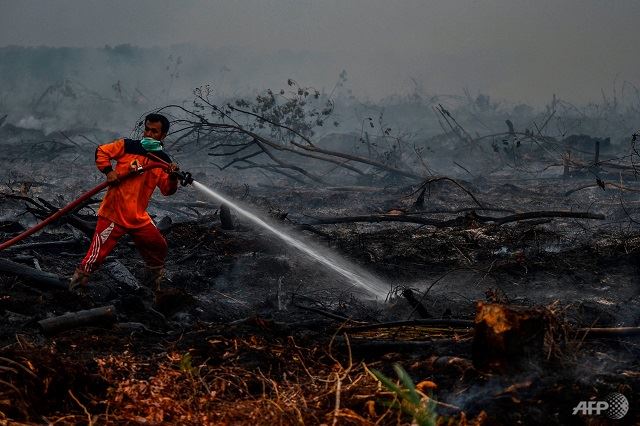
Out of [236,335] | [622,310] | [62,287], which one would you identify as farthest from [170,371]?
[622,310]

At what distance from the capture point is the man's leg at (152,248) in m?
4.86

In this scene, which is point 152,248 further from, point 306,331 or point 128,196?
point 306,331

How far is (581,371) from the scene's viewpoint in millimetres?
2674

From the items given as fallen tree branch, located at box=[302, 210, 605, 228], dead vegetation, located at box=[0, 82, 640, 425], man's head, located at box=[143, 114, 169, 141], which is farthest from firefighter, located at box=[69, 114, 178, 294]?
fallen tree branch, located at box=[302, 210, 605, 228]

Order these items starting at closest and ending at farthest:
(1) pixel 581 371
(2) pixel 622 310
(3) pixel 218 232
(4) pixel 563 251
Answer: (1) pixel 581 371
(2) pixel 622 310
(4) pixel 563 251
(3) pixel 218 232

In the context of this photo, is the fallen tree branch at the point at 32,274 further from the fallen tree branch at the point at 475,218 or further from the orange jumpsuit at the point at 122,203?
the fallen tree branch at the point at 475,218

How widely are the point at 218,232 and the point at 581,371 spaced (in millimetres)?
4711

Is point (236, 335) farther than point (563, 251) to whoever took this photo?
No

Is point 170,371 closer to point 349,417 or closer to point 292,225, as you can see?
point 349,417

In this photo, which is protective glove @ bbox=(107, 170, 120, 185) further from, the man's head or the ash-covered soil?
the ash-covered soil

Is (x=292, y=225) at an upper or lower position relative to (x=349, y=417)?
upper

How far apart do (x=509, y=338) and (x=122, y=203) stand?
327cm

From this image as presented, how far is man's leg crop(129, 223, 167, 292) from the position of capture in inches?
191
